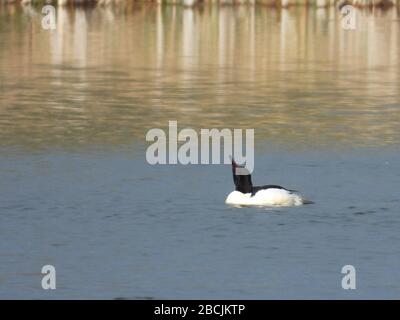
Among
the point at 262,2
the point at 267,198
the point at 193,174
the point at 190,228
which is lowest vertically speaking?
the point at 190,228

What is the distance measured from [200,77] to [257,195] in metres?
14.4

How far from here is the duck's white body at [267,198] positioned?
1769cm

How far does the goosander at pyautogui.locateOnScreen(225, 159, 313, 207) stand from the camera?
1770 centimetres

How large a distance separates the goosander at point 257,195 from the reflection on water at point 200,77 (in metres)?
4.41

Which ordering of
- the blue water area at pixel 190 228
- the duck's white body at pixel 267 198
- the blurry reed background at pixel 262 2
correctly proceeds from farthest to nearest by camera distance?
the blurry reed background at pixel 262 2 < the duck's white body at pixel 267 198 < the blue water area at pixel 190 228

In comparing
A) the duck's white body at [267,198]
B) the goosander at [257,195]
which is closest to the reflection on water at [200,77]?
the goosander at [257,195]

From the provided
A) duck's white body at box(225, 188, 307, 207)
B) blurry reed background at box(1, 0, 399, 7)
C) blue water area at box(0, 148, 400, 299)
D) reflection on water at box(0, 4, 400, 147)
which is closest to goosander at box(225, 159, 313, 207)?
duck's white body at box(225, 188, 307, 207)

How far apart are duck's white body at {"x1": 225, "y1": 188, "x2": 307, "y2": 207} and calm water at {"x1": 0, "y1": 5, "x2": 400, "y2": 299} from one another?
0.12 metres

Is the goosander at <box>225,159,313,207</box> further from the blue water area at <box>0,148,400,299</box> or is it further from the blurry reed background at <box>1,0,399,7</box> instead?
the blurry reed background at <box>1,0,399,7</box>

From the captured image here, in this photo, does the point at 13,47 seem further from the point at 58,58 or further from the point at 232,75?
the point at 232,75

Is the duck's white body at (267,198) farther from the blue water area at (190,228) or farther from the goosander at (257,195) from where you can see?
the blue water area at (190,228)

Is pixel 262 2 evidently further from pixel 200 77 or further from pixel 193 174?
pixel 193 174

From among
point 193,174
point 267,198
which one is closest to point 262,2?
point 193,174

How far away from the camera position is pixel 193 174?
19.9 meters
